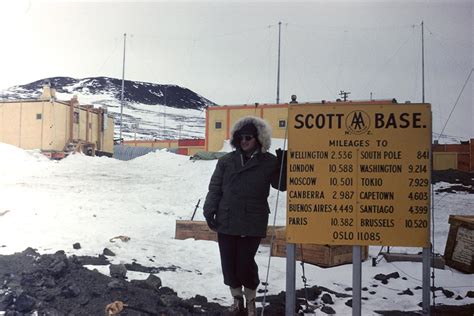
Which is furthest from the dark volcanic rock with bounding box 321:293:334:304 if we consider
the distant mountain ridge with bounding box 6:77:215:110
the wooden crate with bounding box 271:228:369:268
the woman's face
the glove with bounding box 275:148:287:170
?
the distant mountain ridge with bounding box 6:77:215:110

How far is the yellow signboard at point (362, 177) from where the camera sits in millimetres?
2846

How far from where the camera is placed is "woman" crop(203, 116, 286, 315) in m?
3.24

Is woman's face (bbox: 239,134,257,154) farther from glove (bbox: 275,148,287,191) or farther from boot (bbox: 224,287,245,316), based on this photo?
boot (bbox: 224,287,245,316)

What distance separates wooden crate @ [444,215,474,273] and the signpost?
11.3ft

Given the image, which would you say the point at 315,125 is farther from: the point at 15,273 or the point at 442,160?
the point at 442,160

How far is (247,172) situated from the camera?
3305 millimetres

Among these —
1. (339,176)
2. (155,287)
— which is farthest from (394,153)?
(155,287)

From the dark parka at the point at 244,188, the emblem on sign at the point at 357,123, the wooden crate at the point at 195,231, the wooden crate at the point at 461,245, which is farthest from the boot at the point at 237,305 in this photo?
the wooden crate at the point at 461,245

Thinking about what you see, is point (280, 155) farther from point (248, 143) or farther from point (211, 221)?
point (211, 221)

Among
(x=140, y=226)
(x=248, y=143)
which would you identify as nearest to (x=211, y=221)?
(x=248, y=143)

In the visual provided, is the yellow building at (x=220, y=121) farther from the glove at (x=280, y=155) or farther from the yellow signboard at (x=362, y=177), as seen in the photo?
the yellow signboard at (x=362, y=177)

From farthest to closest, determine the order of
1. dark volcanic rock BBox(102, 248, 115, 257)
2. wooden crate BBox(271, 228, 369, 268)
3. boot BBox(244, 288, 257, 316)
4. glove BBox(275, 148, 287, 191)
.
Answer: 1. wooden crate BBox(271, 228, 369, 268)
2. dark volcanic rock BBox(102, 248, 115, 257)
3. boot BBox(244, 288, 257, 316)
4. glove BBox(275, 148, 287, 191)

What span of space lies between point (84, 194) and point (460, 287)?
318 inches

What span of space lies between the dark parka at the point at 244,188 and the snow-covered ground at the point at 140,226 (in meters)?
1.30
